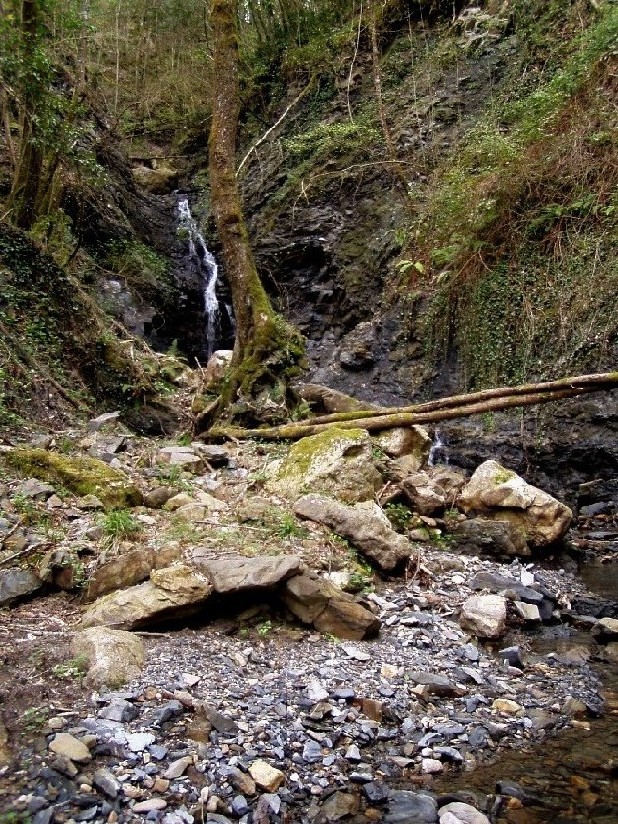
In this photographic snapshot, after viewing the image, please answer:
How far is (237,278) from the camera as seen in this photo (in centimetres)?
915

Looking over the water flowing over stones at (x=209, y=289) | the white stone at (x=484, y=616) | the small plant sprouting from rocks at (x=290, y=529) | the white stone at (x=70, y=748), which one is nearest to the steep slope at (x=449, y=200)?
the water flowing over stones at (x=209, y=289)

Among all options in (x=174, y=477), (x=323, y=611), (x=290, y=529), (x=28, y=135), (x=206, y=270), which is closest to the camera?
(x=323, y=611)

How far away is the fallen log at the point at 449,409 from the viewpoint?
646 cm

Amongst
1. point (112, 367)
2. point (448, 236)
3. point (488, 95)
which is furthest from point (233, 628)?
point (488, 95)

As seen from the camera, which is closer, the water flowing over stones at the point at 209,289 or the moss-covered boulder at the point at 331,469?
the moss-covered boulder at the point at 331,469

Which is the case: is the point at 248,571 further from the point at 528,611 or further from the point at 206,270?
the point at 206,270

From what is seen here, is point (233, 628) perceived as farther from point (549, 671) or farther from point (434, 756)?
point (549, 671)

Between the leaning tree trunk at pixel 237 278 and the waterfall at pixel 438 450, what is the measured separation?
2.24 meters

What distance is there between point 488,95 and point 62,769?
14.1 metres

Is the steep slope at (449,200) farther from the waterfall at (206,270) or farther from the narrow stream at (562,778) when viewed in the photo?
the narrow stream at (562,778)

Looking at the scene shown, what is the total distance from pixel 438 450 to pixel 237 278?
4.04 meters

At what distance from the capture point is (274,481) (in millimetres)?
5891

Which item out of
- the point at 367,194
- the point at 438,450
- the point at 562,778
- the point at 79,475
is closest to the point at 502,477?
the point at 438,450

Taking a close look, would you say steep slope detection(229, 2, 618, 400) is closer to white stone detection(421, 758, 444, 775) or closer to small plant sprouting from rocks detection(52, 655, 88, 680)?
white stone detection(421, 758, 444, 775)
